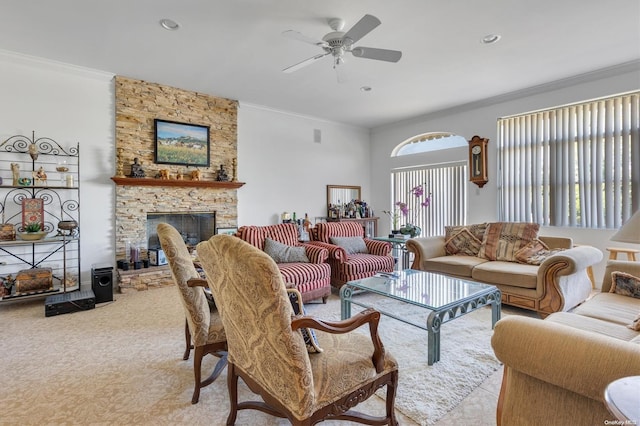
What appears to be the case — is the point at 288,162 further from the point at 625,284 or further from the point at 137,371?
the point at 625,284

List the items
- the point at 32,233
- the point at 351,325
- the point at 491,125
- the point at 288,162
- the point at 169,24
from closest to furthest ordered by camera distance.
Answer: the point at 351,325
the point at 169,24
the point at 32,233
the point at 491,125
the point at 288,162

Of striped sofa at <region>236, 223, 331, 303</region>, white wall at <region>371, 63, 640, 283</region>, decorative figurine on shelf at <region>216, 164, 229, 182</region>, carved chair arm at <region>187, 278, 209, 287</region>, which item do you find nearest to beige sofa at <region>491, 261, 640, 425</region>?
carved chair arm at <region>187, 278, 209, 287</region>

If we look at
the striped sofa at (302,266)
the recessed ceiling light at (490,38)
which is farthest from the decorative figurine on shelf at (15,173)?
the recessed ceiling light at (490,38)

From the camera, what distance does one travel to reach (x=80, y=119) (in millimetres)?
4121

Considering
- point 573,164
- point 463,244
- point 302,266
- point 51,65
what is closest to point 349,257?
point 302,266

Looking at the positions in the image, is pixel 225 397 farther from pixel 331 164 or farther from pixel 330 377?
pixel 331 164

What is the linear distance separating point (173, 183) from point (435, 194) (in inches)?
186

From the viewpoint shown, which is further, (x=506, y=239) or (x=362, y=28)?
(x=506, y=239)

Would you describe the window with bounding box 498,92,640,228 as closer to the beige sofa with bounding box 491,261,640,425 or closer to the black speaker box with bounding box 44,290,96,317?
the beige sofa with bounding box 491,261,640,425

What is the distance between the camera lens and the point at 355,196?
714cm

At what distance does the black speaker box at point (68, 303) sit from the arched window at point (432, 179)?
14.5 ft

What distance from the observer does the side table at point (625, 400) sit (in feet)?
2.48

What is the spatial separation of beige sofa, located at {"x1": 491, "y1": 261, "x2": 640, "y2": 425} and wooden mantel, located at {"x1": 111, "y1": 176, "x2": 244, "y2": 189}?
4.53 meters

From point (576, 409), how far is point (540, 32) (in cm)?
349
